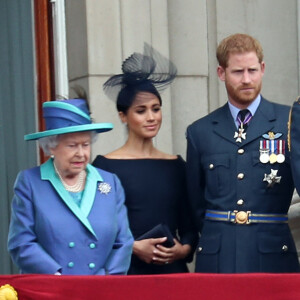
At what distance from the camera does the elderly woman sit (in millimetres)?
4746

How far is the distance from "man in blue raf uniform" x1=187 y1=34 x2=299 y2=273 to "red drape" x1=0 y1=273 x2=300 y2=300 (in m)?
0.77

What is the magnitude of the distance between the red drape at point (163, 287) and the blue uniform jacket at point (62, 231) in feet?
0.82

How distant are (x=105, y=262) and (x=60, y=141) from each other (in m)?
0.58

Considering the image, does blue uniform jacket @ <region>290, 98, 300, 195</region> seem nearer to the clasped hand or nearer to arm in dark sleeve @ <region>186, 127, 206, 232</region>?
arm in dark sleeve @ <region>186, 127, 206, 232</region>

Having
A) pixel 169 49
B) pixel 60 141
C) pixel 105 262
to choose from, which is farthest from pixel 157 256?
pixel 169 49

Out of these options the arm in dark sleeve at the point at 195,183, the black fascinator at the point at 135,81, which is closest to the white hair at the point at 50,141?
the black fascinator at the point at 135,81

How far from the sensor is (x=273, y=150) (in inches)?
206

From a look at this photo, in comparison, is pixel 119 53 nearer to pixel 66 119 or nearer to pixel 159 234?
pixel 159 234

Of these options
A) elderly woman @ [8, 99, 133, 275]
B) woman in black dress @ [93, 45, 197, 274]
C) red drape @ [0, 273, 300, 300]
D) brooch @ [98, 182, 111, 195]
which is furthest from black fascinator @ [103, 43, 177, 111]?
red drape @ [0, 273, 300, 300]

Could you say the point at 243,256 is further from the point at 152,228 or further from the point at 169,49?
the point at 169,49

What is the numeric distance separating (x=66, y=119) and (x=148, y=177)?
2.30 feet

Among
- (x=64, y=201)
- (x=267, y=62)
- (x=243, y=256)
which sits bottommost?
(x=243, y=256)

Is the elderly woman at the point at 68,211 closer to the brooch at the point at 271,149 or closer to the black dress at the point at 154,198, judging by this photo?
the black dress at the point at 154,198

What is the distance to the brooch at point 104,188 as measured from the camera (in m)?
4.93
